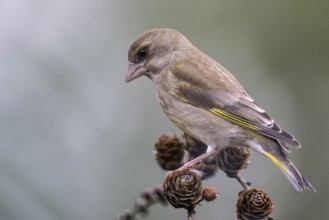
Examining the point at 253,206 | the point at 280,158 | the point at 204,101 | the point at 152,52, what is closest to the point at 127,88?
the point at 152,52

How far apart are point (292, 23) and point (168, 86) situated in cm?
155

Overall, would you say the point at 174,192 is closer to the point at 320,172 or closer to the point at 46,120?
the point at 46,120

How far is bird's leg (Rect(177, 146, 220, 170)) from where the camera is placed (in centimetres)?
385

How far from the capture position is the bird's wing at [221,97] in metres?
4.53

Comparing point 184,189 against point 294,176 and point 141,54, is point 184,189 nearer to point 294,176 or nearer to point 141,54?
point 294,176

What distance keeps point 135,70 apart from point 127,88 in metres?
1.26

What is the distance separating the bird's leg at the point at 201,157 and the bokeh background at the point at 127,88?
98cm

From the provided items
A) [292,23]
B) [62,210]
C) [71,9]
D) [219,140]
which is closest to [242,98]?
[219,140]

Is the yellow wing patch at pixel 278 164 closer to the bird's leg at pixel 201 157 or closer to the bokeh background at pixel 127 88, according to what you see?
the bird's leg at pixel 201 157

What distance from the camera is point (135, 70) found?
468cm

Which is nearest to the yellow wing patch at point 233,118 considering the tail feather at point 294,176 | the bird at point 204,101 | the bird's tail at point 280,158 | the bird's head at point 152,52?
the bird at point 204,101

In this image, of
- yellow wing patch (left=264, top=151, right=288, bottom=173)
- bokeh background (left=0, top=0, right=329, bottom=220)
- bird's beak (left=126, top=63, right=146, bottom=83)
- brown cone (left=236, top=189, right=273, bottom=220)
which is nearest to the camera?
brown cone (left=236, top=189, right=273, bottom=220)

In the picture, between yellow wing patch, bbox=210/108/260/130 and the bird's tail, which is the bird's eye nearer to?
yellow wing patch, bbox=210/108/260/130

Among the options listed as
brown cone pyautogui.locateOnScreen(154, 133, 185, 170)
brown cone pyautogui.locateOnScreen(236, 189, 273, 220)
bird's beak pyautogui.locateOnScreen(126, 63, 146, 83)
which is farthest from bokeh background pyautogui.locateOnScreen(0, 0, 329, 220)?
brown cone pyautogui.locateOnScreen(236, 189, 273, 220)
